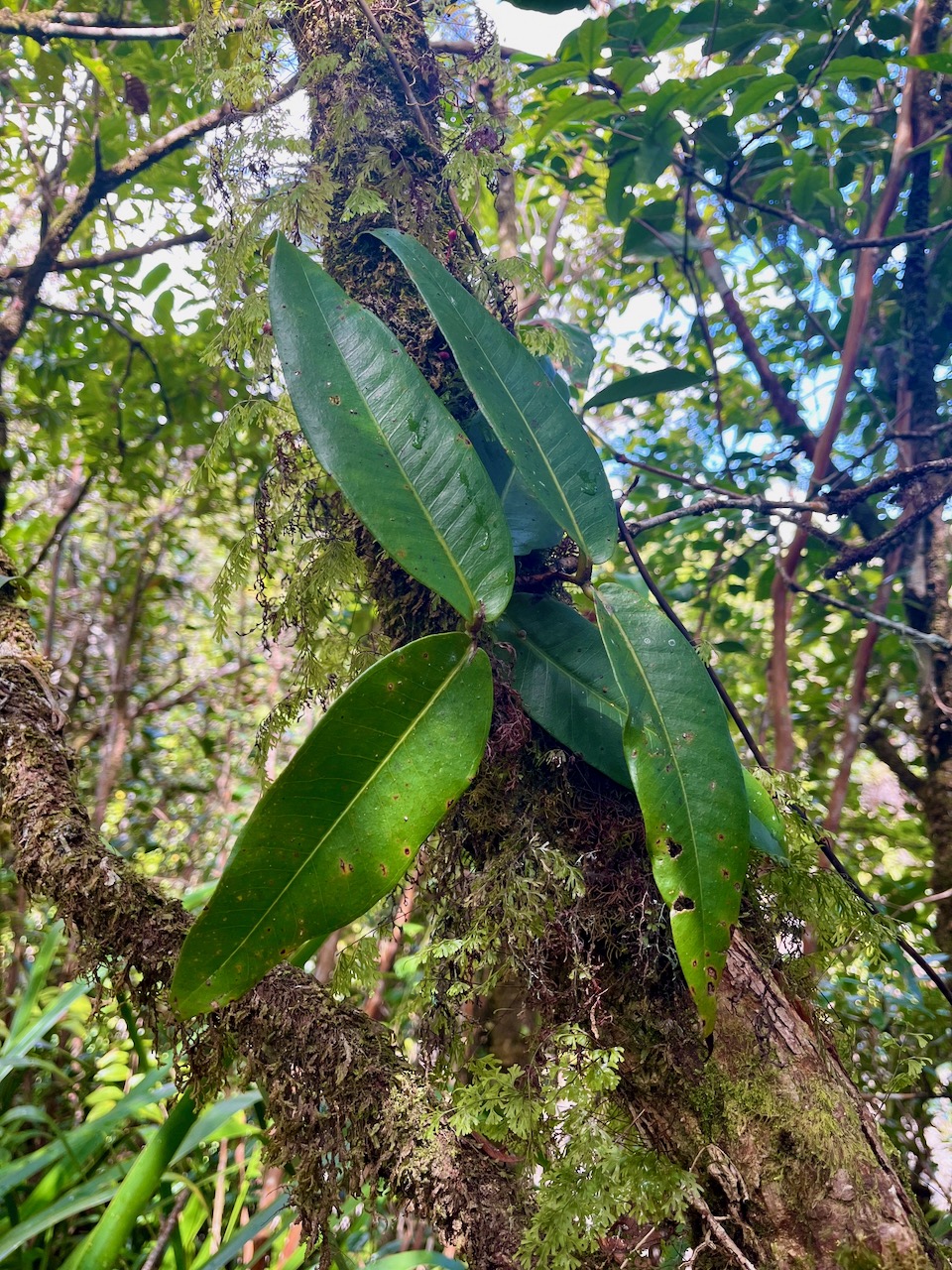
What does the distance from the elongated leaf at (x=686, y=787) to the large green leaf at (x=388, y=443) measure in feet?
0.39

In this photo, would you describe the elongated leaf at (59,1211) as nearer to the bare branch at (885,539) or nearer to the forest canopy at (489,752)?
the forest canopy at (489,752)

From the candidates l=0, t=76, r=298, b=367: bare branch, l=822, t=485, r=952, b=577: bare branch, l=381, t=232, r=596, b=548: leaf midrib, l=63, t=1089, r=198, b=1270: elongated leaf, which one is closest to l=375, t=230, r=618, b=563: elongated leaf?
l=381, t=232, r=596, b=548: leaf midrib

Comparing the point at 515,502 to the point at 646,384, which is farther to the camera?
the point at 646,384

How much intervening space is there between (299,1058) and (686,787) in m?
0.39

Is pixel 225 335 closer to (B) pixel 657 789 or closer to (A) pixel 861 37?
(B) pixel 657 789

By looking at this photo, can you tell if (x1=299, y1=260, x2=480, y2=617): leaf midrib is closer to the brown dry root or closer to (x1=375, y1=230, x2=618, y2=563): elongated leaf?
(x1=375, y1=230, x2=618, y2=563): elongated leaf

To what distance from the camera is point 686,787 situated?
0.53m

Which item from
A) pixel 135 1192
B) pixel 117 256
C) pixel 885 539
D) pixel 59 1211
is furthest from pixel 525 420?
pixel 117 256

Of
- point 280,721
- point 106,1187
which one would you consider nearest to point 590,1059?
point 280,721

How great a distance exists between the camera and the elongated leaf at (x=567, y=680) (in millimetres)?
617

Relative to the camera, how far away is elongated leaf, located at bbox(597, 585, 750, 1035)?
50cm

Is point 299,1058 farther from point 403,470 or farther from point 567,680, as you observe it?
point 403,470

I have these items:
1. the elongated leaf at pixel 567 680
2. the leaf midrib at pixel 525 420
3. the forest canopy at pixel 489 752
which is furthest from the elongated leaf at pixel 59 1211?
the leaf midrib at pixel 525 420

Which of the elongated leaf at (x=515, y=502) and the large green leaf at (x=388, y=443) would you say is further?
the elongated leaf at (x=515, y=502)
